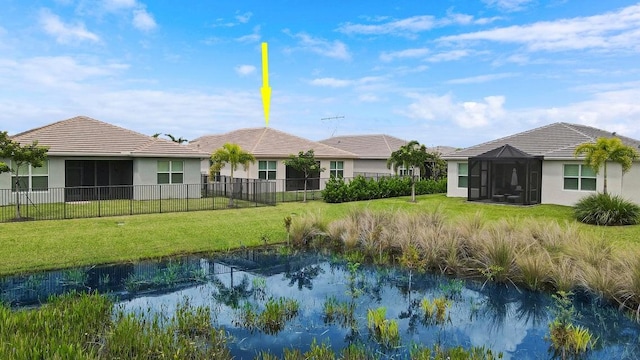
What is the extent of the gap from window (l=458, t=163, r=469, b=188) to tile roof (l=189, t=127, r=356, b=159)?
8.98 metres

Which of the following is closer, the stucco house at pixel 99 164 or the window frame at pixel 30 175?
the window frame at pixel 30 175

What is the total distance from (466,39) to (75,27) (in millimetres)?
16018

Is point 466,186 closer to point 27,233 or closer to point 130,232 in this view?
point 130,232

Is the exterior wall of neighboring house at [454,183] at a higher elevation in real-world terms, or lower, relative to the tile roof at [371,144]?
lower

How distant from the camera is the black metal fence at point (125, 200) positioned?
774 inches

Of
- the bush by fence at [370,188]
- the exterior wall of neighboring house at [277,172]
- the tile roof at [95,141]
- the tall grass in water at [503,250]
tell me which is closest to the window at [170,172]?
the tile roof at [95,141]

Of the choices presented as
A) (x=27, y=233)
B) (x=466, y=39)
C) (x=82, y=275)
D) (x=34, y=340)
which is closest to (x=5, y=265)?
(x=82, y=275)

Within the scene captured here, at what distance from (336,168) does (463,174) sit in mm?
9866

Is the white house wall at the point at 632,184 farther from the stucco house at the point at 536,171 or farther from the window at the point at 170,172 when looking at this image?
the window at the point at 170,172

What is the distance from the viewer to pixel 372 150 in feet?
131

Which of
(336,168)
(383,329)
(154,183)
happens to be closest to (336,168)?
Answer: (336,168)

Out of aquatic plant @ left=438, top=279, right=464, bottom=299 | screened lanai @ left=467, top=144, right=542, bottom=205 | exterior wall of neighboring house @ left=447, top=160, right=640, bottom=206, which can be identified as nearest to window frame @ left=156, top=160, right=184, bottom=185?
screened lanai @ left=467, top=144, right=542, bottom=205

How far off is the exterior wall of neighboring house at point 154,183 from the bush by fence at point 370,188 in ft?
25.3

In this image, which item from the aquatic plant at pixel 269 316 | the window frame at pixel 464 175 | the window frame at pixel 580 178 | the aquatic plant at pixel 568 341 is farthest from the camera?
the window frame at pixel 464 175
